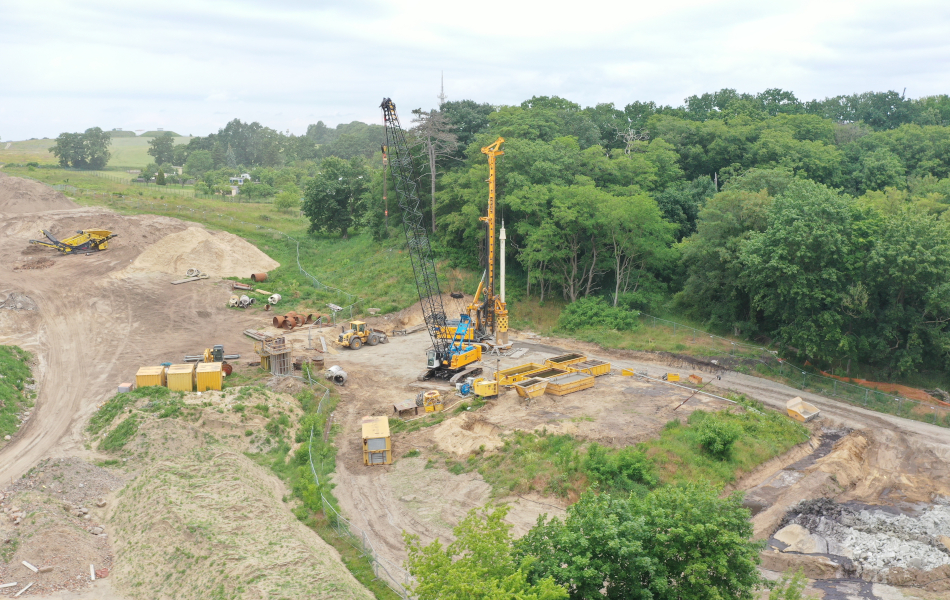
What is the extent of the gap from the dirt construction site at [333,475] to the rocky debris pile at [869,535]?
2.8 inches

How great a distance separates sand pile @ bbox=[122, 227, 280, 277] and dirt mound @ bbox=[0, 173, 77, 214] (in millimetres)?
21961

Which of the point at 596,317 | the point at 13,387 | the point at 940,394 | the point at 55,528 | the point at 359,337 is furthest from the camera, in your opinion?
the point at 596,317

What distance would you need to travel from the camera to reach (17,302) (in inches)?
1960

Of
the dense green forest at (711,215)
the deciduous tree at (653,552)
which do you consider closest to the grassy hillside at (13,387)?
the deciduous tree at (653,552)

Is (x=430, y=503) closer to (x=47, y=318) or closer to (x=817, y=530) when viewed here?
(x=817, y=530)

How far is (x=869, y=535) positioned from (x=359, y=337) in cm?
3278

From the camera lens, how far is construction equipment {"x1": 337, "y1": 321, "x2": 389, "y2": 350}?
48.0 metres

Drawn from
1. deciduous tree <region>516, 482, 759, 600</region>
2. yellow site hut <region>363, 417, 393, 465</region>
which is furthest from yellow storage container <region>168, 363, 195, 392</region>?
deciduous tree <region>516, 482, 759, 600</region>

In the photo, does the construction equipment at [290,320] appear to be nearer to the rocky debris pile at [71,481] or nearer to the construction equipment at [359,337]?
the construction equipment at [359,337]

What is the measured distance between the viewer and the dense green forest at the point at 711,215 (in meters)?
40.1

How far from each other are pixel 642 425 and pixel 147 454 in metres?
22.5

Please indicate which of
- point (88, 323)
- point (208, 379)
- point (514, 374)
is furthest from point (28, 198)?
point (514, 374)

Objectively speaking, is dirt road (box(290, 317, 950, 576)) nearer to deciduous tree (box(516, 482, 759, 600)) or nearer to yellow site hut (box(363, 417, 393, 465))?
yellow site hut (box(363, 417, 393, 465))

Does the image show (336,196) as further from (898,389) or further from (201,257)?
(898,389)
